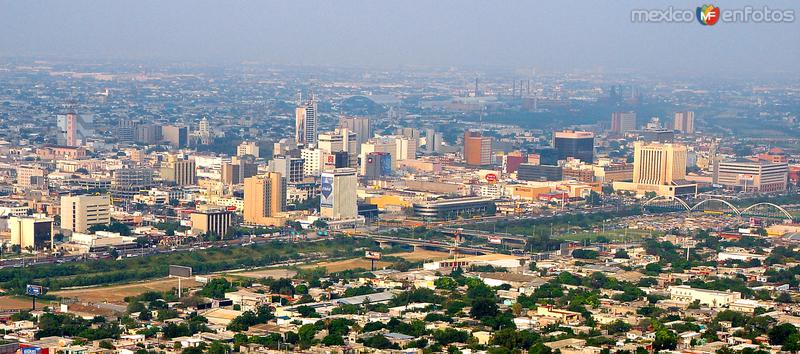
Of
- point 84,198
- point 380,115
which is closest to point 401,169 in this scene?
point 84,198

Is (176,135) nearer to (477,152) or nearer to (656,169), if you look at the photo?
(477,152)

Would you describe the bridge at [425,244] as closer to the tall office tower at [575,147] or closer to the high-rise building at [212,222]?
the high-rise building at [212,222]

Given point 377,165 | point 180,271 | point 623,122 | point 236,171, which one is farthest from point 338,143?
point 180,271

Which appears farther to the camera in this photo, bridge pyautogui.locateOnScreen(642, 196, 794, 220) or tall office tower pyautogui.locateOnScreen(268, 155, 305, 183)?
tall office tower pyautogui.locateOnScreen(268, 155, 305, 183)

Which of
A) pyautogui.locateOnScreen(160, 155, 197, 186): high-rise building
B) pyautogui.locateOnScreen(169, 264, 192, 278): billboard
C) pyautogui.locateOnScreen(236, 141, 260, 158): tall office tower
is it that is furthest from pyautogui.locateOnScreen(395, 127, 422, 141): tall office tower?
pyautogui.locateOnScreen(169, 264, 192, 278): billboard

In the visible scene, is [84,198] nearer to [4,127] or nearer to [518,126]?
[4,127]

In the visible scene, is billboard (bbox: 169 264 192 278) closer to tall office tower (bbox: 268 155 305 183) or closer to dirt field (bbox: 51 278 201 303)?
dirt field (bbox: 51 278 201 303)
